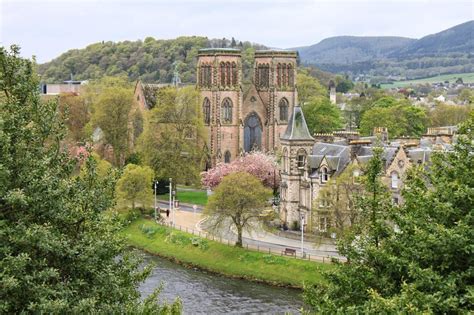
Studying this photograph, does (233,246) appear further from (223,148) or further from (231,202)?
(223,148)

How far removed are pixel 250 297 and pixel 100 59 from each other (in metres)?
135

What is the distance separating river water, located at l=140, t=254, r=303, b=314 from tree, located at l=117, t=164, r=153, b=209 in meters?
14.2

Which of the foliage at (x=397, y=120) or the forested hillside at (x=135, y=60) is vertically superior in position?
the forested hillside at (x=135, y=60)

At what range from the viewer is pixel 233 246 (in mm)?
53688

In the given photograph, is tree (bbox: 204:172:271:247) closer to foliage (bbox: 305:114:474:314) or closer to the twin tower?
foliage (bbox: 305:114:474:314)

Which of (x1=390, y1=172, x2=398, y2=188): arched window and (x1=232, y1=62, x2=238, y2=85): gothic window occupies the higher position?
(x1=232, y1=62, x2=238, y2=85): gothic window

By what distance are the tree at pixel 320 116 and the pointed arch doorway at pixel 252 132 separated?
19.6 meters

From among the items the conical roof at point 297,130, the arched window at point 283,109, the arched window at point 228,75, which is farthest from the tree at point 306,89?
the conical roof at point 297,130

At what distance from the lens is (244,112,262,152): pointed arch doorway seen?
89.2 metres

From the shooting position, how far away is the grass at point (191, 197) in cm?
7462

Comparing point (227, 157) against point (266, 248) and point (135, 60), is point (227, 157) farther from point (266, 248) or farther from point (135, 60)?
point (135, 60)

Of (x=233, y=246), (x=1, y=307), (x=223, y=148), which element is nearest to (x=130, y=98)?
(x=223, y=148)

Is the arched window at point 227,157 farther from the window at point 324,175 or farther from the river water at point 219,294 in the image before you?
the river water at point 219,294

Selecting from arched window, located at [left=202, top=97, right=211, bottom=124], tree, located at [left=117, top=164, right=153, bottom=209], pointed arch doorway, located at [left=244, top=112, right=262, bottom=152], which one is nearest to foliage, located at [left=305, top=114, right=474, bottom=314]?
tree, located at [left=117, top=164, right=153, bottom=209]
